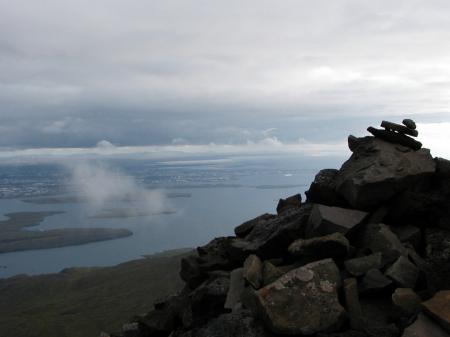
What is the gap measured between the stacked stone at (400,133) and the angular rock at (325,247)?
8.03 meters

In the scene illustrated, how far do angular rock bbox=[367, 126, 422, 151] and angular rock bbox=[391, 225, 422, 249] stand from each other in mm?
5328

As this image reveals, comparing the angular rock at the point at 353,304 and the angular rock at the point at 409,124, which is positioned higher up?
the angular rock at the point at 409,124

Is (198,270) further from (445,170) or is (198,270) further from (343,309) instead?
(445,170)

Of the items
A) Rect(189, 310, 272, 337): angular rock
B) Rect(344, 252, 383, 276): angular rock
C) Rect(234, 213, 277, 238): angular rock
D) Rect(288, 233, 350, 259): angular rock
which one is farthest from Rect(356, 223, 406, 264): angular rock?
Rect(234, 213, 277, 238): angular rock

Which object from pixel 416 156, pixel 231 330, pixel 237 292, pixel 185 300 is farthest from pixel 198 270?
pixel 416 156

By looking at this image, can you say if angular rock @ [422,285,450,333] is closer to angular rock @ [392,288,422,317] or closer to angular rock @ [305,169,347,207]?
angular rock @ [392,288,422,317]

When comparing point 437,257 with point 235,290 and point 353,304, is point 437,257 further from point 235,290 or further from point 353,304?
point 235,290

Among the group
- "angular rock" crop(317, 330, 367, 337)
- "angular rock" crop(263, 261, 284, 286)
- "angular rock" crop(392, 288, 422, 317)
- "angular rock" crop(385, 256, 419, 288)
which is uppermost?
"angular rock" crop(385, 256, 419, 288)

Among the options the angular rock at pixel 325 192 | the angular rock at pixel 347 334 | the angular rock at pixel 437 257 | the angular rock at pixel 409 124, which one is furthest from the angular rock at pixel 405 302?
the angular rock at pixel 409 124

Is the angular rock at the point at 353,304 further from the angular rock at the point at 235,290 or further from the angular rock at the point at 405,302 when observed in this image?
the angular rock at the point at 235,290

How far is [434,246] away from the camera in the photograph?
60.7 ft

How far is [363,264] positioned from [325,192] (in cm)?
594

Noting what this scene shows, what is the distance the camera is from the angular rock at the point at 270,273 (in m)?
17.6

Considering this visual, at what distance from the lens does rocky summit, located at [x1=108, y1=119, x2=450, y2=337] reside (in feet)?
49.4
